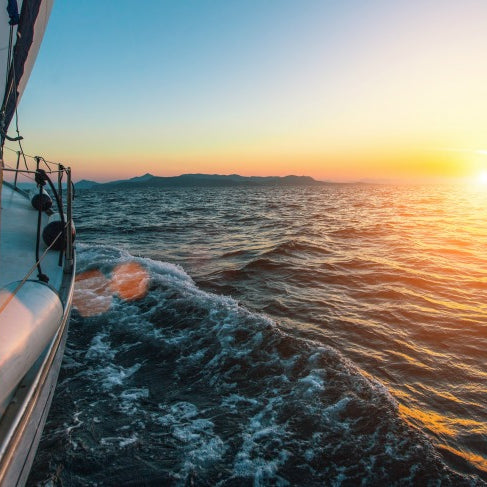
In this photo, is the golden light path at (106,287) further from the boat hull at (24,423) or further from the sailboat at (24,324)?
the boat hull at (24,423)

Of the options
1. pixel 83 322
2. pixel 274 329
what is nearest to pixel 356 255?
pixel 274 329

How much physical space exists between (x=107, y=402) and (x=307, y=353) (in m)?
2.89

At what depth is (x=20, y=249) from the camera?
5.61 m

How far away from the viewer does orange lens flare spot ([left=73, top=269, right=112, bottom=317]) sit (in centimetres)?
696

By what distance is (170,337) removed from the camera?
573cm

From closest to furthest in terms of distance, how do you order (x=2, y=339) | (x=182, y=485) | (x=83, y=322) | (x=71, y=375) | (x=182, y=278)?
(x=2, y=339) → (x=182, y=485) → (x=71, y=375) → (x=83, y=322) → (x=182, y=278)

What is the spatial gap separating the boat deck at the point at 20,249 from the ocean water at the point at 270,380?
4.50ft

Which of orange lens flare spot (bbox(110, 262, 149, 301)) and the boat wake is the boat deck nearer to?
the boat wake

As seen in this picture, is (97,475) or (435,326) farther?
(435,326)

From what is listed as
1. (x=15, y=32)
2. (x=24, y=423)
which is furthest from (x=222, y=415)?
(x=15, y=32)

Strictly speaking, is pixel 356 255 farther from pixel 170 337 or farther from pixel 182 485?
pixel 182 485

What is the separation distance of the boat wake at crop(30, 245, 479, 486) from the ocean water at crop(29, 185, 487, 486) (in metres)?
0.02

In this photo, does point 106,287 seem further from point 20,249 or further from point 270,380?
point 270,380

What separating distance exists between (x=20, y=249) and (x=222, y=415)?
4415mm
